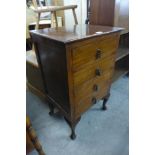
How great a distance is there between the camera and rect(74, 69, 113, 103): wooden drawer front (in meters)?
1.15

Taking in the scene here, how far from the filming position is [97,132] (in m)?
1.39

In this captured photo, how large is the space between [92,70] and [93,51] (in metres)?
0.16

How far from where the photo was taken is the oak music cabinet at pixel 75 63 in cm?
96

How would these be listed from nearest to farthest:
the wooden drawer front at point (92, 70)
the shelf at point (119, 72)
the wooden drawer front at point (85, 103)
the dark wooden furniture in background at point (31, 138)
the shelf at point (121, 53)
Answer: the dark wooden furniture in background at point (31, 138) < the wooden drawer front at point (92, 70) < the wooden drawer front at point (85, 103) < the shelf at point (121, 53) < the shelf at point (119, 72)

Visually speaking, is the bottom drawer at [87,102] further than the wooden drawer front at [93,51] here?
Yes

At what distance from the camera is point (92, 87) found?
1.27 m

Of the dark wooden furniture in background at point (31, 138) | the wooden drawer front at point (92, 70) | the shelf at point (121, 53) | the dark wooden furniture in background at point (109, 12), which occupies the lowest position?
the dark wooden furniture in background at point (31, 138)

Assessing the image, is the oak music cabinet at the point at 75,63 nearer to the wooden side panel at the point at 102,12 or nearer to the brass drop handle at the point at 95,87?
the brass drop handle at the point at 95,87

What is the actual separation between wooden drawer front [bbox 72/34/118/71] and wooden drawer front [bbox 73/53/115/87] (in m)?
0.04

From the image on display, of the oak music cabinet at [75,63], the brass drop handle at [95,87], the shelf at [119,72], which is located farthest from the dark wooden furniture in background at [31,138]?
the shelf at [119,72]

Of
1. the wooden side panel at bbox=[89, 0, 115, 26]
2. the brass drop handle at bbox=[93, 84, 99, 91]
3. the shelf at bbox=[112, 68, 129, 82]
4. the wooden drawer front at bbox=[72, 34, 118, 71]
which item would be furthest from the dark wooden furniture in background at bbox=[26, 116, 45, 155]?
the shelf at bbox=[112, 68, 129, 82]

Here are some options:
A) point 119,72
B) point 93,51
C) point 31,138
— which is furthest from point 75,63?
point 119,72

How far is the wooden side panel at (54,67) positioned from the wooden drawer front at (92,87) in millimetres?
87
